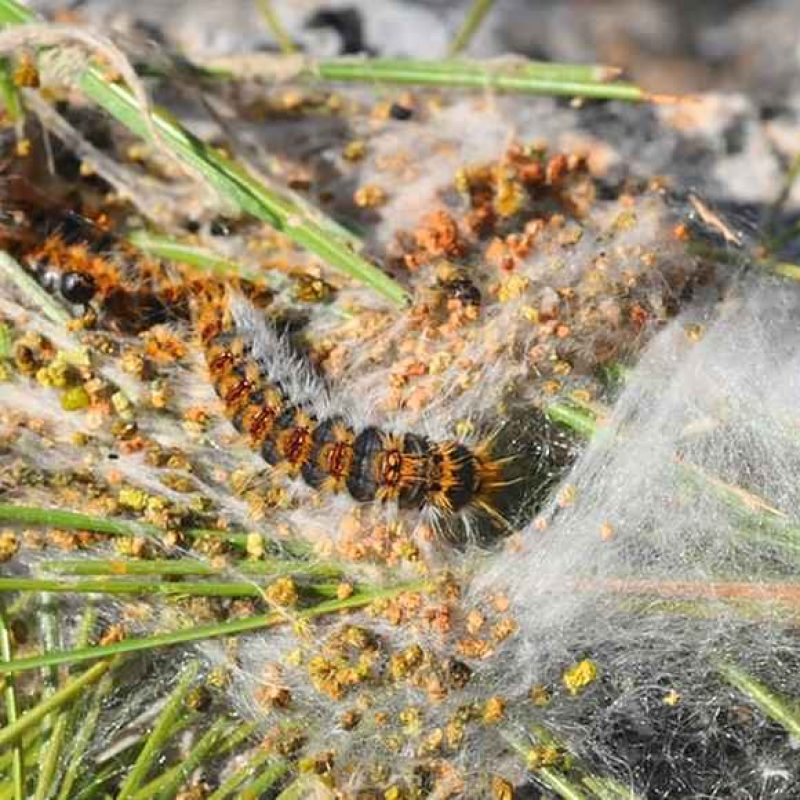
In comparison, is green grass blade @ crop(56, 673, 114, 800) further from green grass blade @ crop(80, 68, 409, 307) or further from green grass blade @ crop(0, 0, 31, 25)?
green grass blade @ crop(0, 0, 31, 25)

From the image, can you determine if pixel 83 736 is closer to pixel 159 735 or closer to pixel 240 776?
pixel 159 735

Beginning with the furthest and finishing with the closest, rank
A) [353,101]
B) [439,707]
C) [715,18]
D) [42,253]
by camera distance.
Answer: [715,18]
[353,101]
[42,253]
[439,707]

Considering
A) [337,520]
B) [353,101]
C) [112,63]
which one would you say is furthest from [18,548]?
[353,101]

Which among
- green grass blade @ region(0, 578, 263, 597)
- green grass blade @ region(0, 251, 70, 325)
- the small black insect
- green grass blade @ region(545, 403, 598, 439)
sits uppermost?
green grass blade @ region(545, 403, 598, 439)

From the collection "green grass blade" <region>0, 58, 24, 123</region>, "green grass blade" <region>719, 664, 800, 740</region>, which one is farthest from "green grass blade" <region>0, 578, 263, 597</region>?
"green grass blade" <region>0, 58, 24, 123</region>

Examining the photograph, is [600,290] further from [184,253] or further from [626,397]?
[184,253]
